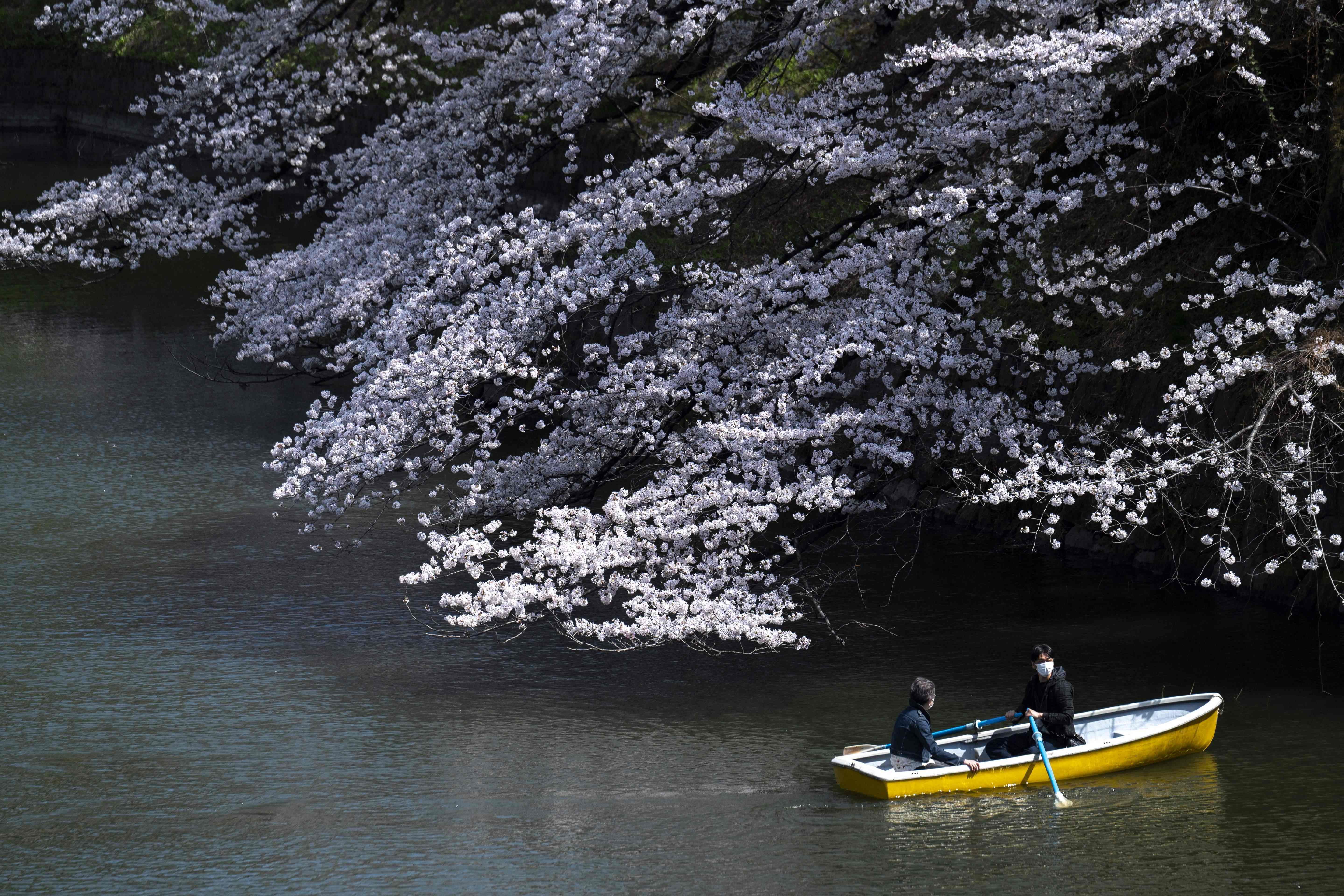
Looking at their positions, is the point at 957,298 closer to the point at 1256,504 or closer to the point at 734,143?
the point at 1256,504

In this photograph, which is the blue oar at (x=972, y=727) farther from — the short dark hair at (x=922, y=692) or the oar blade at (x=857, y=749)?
the short dark hair at (x=922, y=692)

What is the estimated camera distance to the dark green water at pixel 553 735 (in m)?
10.0

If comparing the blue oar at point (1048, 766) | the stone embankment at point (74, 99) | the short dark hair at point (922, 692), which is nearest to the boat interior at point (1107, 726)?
the blue oar at point (1048, 766)

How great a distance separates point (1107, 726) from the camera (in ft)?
39.5

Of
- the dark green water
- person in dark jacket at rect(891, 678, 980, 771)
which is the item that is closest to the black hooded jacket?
the dark green water

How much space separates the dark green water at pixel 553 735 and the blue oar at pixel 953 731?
342mm

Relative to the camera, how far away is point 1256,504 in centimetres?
1431

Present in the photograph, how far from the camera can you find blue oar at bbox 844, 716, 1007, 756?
11.3m

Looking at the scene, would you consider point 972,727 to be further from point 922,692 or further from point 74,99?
point 74,99

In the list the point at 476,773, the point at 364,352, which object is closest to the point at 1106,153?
the point at 364,352

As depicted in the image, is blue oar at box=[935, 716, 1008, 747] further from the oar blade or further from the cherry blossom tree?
the cherry blossom tree

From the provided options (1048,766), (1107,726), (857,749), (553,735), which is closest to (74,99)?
(553,735)

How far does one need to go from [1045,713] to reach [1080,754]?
399 mm

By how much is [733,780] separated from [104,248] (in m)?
14.5
